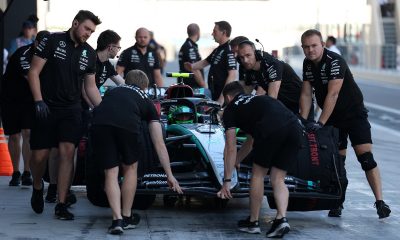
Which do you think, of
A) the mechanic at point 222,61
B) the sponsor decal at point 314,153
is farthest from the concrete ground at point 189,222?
the mechanic at point 222,61

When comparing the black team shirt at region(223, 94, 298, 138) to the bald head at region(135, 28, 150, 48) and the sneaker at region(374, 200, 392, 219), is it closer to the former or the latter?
the sneaker at region(374, 200, 392, 219)

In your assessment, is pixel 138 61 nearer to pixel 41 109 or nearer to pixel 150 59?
pixel 150 59

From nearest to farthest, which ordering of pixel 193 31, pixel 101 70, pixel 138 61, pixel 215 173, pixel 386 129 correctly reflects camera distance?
pixel 215 173 < pixel 101 70 < pixel 138 61 < pixel 193 31 < pixel 386 129

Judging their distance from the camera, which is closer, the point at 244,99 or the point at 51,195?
the point at 244,99

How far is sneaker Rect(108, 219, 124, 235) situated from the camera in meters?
8.96

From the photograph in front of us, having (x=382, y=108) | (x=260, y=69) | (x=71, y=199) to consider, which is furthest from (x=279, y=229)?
(x=382, y=108)

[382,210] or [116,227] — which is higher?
[116,227]

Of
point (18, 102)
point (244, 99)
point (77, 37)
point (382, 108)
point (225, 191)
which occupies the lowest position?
point (382, 108)

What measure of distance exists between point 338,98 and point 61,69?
2591 millimetres

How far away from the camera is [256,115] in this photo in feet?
29.7

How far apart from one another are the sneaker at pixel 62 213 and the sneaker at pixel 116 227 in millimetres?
819

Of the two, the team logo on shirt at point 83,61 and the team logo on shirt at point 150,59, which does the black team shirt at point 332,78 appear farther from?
the team logo on shirt at point 150,59

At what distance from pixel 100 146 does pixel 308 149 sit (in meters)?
1.91

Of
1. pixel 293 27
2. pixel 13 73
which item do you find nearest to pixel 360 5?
pixel 293 27
